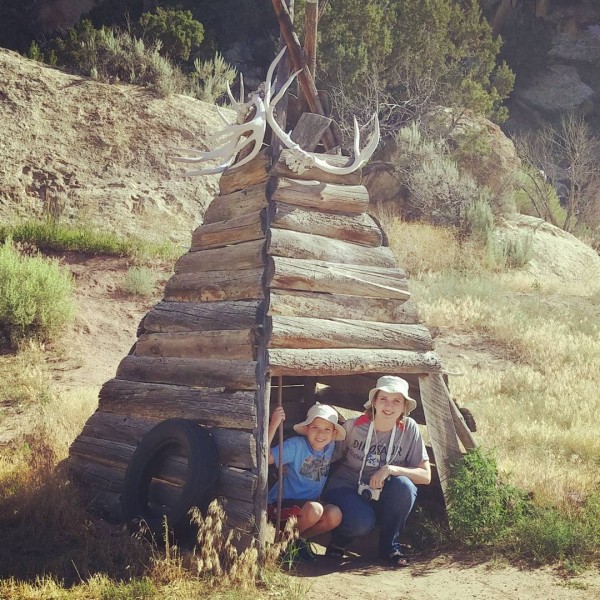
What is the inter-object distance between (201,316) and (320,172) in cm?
151

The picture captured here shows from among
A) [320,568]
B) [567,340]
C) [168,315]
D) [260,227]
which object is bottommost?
[320,568]

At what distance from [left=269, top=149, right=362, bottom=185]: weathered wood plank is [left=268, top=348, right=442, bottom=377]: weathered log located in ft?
4.72

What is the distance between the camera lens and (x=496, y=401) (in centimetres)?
981

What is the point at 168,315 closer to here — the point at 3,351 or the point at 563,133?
the point at 3,351

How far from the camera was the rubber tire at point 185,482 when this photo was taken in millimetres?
4801

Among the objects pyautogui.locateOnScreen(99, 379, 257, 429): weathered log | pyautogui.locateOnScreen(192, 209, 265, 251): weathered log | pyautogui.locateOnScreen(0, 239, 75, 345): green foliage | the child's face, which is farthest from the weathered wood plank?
pyautogui.locateOnScreen(0, 239, 75, 345): green foliage

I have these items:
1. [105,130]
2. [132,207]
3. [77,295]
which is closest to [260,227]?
[77,295]

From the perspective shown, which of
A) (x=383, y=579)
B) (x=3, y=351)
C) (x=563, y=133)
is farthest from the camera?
(x=563, y=133)

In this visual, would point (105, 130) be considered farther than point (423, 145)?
No

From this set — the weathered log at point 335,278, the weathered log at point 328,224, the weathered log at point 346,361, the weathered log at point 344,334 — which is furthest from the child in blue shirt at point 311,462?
the weathered log at point 328,224

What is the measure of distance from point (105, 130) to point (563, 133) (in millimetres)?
19738

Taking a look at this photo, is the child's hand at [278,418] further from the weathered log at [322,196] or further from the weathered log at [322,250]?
the weathered log at [322,196]

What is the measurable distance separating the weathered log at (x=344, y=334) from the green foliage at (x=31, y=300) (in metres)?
6.89

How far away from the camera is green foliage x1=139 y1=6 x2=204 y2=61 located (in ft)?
66.7
